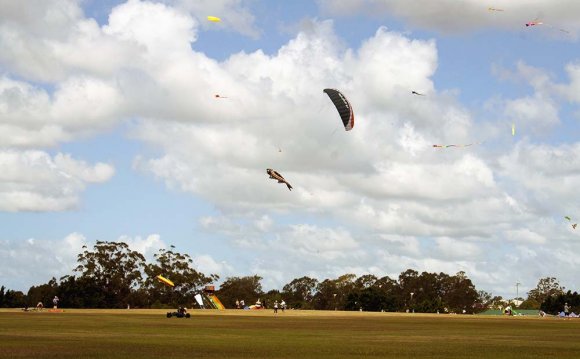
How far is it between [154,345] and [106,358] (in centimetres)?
781

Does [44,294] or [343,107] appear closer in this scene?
[343,107]

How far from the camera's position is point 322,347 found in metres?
40.8

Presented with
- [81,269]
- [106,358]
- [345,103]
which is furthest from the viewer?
[81,269]

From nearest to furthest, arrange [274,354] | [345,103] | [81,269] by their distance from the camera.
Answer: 1. [274,354]
2. [345,103]
3. [81,269]

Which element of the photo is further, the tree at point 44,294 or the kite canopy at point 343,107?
the tree at point 44,294

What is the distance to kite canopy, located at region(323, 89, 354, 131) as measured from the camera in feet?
229

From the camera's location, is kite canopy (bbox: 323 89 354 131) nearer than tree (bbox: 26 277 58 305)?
Yes

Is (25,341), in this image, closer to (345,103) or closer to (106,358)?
(106,358)

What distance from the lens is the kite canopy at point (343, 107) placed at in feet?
229

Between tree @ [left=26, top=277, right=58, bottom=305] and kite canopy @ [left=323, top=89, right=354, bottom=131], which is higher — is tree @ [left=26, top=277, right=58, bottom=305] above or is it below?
below

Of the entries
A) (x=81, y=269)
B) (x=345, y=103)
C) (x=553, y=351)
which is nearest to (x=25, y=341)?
(x=553, y=351)

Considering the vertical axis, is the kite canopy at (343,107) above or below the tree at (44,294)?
above

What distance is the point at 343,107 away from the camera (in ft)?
233

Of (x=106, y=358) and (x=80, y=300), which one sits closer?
(x=106, y=358)
